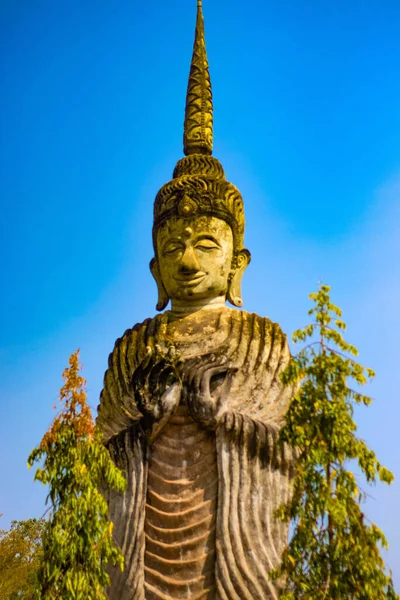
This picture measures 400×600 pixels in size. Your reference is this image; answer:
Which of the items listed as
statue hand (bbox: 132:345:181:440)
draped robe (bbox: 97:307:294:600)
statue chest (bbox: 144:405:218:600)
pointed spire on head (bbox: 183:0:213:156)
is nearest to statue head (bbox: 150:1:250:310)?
draped robe (bbox: 97:307:294:600)

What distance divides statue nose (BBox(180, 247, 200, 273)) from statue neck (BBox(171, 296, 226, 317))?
0.42 m

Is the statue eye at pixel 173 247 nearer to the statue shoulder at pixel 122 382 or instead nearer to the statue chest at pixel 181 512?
the statue shoulder at pixel 122 382

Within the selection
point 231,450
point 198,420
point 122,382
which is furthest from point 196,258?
point 231,450

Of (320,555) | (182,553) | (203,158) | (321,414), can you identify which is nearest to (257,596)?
(182,553)

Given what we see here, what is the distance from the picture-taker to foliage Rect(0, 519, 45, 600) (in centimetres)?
1378

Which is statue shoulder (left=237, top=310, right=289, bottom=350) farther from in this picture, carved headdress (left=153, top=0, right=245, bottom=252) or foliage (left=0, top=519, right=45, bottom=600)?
foliage (left=0, top=519, right=45, bottom=600)

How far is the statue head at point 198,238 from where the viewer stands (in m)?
7.77

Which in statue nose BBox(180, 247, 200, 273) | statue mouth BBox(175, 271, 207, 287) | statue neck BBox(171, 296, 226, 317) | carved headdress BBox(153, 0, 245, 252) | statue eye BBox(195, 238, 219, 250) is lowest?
statue neck BBox(171, 296, 226, 317)

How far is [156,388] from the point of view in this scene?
269 inches

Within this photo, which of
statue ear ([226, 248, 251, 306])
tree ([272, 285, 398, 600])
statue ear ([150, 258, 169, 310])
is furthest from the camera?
statue ear ([150, 258, 169, 310])

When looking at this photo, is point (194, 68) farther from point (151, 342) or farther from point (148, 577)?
point (148, 577)

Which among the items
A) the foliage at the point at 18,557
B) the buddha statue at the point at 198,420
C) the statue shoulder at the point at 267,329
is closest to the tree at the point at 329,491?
the buddha statue at the point at 198,420

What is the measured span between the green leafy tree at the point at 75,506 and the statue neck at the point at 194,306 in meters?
2.66

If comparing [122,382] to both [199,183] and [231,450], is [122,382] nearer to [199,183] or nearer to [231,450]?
[231,450]
